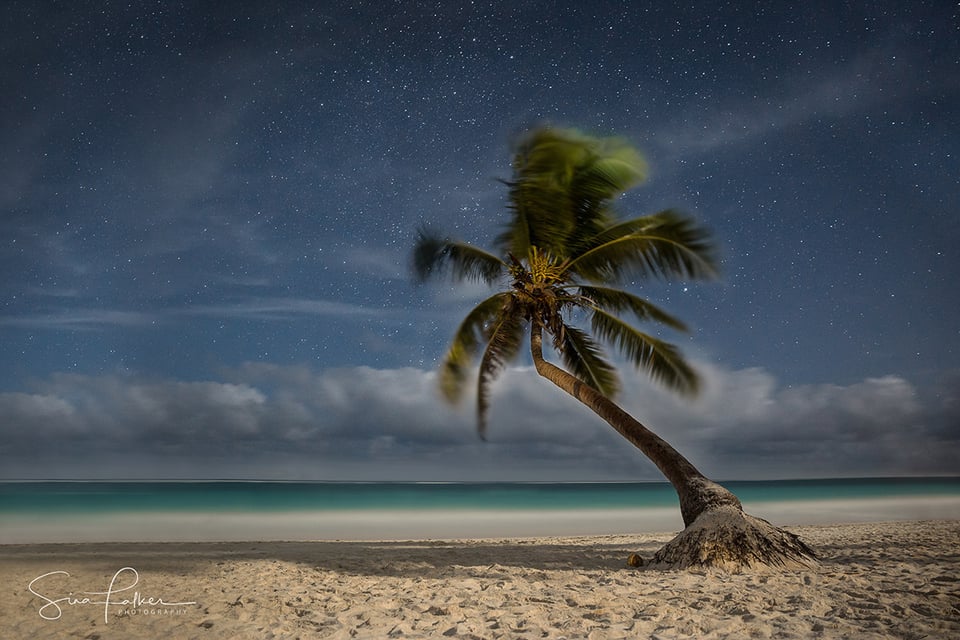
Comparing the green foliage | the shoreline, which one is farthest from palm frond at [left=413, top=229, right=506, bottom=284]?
the shoreline

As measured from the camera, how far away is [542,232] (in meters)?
10.4

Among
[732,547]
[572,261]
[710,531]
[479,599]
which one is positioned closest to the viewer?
[479,599]

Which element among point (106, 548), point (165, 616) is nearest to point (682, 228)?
point (165, 616)

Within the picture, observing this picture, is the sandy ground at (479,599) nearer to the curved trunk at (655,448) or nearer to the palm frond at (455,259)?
the curved trunk at (655,448)

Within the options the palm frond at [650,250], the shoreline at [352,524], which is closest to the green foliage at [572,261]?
the palm frond at [650,250]

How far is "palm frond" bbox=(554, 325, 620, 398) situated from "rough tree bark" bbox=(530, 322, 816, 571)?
2.42m

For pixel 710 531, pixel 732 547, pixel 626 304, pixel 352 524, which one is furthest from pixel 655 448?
pixel 352 524

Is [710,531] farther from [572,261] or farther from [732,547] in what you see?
[572,261]

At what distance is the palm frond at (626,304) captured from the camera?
10.6 meters

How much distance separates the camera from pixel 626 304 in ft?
36.0

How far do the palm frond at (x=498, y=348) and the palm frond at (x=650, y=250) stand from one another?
1.51m

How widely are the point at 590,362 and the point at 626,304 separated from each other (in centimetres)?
146

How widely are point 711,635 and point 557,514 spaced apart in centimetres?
2255

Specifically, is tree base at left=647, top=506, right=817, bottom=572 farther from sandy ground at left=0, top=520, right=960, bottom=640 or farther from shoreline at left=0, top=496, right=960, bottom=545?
shoreline at left=0, top=496, right=960, bottom=545
